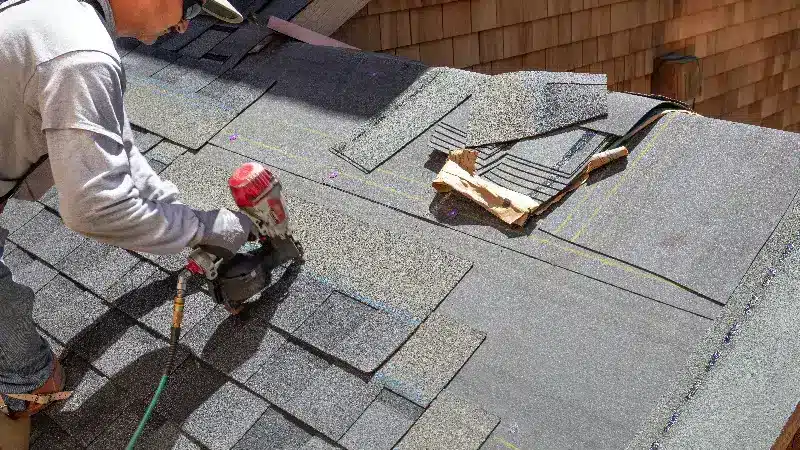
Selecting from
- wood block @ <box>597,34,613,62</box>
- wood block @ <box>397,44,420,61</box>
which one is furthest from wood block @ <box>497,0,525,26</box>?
wood block @ <box>597,34,613,62</box>

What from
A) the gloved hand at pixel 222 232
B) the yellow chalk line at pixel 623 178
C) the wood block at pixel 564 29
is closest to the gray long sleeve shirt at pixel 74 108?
the gloved hand at pixel 222 232

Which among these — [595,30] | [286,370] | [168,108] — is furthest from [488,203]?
[595,30]

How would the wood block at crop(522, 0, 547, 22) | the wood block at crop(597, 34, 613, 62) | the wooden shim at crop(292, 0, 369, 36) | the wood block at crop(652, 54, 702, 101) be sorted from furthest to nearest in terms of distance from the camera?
the wood block at crop(652, 54, 702, 101) < the wood block at crop(597, 34, 613, 62) < the wood block at crop(522, 0, 547, 22) < the wooden shim at crop(292, 0, 369, 36)

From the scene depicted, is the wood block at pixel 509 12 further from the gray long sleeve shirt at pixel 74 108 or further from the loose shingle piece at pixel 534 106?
the gray long sleeve shirt at pixel 74 108

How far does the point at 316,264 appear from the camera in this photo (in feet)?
8.69

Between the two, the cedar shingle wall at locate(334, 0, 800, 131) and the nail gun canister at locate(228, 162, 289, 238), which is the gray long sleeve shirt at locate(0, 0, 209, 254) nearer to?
the nail gun canister at locate(228, 162, 289, 238)

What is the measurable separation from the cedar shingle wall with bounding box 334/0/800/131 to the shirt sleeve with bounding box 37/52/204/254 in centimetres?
335

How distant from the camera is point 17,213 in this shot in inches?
133

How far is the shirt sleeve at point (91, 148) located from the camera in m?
1.87

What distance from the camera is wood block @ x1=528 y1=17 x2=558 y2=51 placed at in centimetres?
581

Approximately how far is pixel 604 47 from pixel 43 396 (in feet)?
18.2

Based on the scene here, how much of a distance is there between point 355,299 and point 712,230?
1286 millimetres

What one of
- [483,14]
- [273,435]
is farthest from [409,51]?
[273,435]

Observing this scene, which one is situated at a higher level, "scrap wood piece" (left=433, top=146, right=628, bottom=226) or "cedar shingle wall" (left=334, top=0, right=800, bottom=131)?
"scrap wood piece" (left=433, top=146, right=628, bottom=226)
